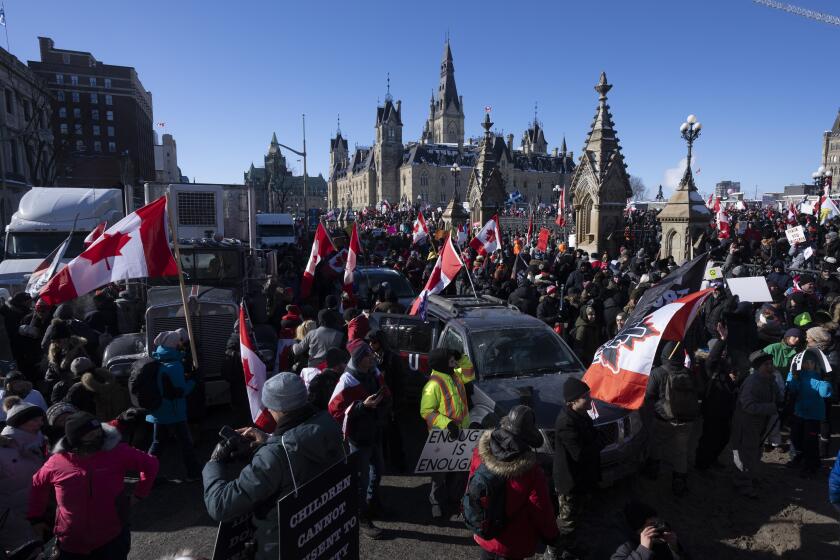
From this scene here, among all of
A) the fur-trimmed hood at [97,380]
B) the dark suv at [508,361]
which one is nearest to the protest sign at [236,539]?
the dark suv at [508,361]

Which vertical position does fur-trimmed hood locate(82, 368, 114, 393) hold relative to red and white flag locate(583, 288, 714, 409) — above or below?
below

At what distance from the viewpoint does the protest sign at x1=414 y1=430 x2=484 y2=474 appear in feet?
16.0

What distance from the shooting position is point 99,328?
9008 millimetres

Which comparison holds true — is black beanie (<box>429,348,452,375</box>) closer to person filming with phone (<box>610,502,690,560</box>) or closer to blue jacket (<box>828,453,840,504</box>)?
person filming with phone (<box>610,502,690,560</box>)

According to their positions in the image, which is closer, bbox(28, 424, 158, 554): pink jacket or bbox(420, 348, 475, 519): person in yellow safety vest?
bbox(28, 424, 158, 554): pink jacket

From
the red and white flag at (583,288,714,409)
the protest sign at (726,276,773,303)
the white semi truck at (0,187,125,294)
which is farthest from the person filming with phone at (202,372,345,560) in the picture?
the white semi truck at (0,187,125,294)

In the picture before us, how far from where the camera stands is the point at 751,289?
8547 millimetres

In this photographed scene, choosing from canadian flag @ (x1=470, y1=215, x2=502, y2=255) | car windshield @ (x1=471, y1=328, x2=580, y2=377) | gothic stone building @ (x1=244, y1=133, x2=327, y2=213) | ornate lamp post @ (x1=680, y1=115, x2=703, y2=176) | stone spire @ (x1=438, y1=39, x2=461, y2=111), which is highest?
stone spire @ (x1=438, y1=39, x2=461, y2=111)

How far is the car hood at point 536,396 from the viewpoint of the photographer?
5492 millimetres

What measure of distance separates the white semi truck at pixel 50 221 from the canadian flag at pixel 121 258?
8.82 meters

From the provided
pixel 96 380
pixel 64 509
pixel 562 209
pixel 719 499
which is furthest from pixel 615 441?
pixel 562 209

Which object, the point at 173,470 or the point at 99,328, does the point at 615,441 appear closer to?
the point at 173,470

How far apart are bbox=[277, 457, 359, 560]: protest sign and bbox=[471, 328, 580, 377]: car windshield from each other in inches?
133

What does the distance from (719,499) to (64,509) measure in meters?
6.03
